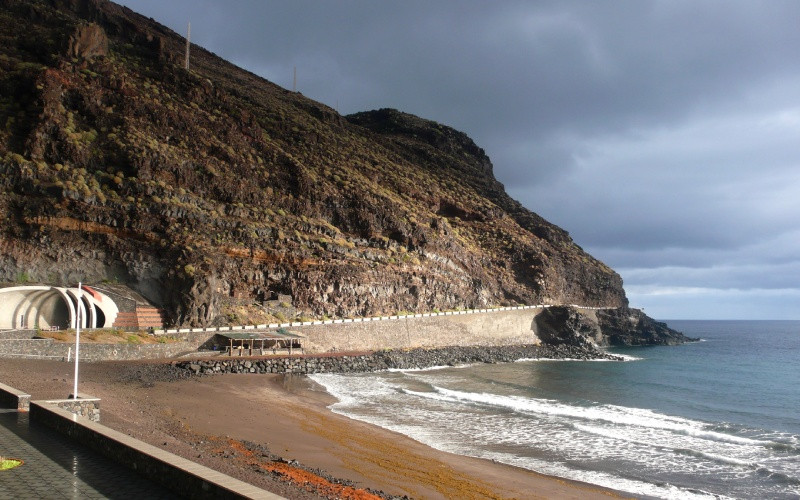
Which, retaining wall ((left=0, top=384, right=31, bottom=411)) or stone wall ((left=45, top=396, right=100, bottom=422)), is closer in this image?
stone wall ((left=45, top=396, right=100, bottom=422))

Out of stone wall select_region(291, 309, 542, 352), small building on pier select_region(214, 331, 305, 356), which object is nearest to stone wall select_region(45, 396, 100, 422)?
small building on pier select_region(214, 331, 305, 356)

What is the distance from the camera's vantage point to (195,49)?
10312 cm

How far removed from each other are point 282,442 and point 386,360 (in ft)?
83.0

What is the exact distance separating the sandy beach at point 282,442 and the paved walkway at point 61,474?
2.71 metres

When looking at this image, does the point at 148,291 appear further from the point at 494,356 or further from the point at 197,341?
the point at 494,356

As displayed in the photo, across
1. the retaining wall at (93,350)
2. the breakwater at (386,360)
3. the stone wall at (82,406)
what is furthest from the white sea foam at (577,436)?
the stone wall at (82,406)

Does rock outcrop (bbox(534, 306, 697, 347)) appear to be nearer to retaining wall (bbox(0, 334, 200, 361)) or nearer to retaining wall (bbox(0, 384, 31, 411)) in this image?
retaining wall (bbox(0, 334, 200, 361))

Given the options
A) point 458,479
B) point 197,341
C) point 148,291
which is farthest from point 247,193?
point 458,479

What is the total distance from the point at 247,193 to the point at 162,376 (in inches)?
1036

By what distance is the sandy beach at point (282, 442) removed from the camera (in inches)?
533

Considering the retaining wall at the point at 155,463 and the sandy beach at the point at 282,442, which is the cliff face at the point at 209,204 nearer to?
the sandy beach at the point at 282,442

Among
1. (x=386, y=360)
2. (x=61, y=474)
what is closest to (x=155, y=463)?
(x=61, y=474)

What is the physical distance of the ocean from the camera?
55.1 feet

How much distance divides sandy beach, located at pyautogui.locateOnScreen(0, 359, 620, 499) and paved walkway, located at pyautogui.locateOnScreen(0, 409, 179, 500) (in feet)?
8.90
